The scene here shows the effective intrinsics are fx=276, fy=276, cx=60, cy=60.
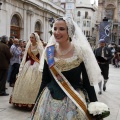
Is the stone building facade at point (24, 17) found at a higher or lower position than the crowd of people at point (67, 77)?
higher

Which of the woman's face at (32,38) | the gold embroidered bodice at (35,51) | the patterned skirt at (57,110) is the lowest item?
the patterned skirt at (57,110)

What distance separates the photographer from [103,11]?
52.7 metres

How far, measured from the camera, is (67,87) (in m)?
2.57

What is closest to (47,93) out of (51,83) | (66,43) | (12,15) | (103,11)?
(51,83)

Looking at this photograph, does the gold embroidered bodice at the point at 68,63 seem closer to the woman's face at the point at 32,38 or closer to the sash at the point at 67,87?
the sash at the point at 67,87

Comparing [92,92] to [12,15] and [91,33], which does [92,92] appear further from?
[91,33]

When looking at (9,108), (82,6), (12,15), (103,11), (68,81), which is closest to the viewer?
(68,81)

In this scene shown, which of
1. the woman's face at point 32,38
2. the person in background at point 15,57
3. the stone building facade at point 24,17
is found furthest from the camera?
the stone building facade at point 24,17

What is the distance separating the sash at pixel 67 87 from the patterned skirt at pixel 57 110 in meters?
0.04

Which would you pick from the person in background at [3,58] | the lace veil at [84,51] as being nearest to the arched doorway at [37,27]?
the person in background at [3,58]

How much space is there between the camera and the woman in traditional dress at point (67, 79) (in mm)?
2504

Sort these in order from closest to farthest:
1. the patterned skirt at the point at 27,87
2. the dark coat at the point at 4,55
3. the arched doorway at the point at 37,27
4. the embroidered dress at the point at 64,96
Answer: the embroidered dress at the point at 64,96, the patterned skirt at the point at 27,87, the dark coat at the point at 4,55, the arched doorway at the point at 37,27

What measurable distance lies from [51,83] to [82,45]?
0.48m

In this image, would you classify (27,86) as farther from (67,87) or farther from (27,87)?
(67,87)
